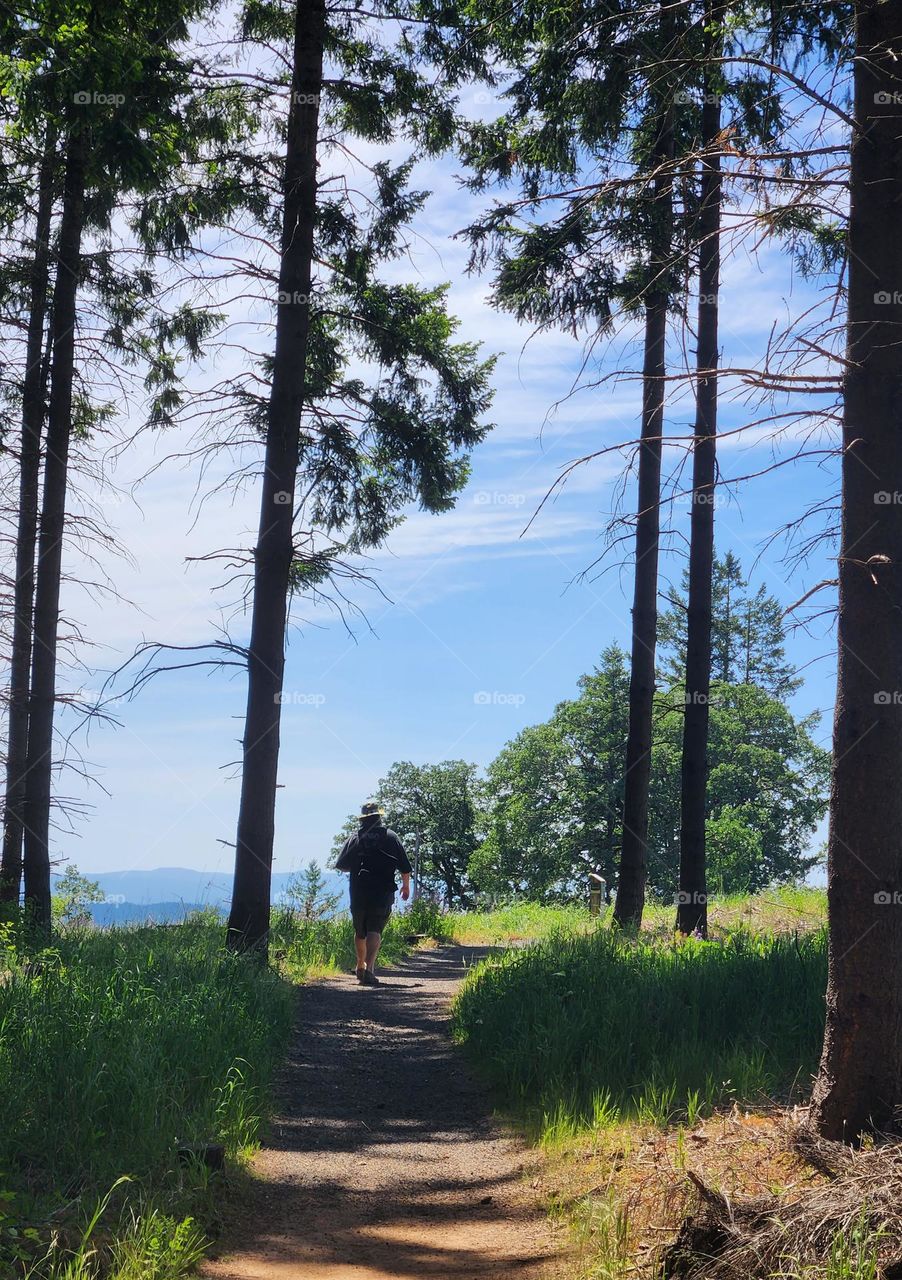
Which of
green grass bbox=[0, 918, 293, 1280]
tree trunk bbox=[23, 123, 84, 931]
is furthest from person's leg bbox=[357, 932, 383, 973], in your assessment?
tree trunk bbox=[23, 123, 84, 931]

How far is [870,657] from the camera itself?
4.97m

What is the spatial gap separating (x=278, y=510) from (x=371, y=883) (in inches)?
185

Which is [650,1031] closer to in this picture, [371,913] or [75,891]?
[371,913]

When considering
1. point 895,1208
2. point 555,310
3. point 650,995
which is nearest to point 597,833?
point 555,310

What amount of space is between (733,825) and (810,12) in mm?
35949

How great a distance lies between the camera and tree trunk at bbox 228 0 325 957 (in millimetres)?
11906

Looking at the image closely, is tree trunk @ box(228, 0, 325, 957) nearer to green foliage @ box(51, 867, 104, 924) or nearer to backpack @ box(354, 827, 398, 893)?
backpack @ box(354, 827, 398, 893)

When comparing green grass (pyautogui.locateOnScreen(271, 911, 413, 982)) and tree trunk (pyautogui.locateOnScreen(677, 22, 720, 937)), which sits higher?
tree trunk (pyautogui.locateOnScreen(677, 22, 720, 937))

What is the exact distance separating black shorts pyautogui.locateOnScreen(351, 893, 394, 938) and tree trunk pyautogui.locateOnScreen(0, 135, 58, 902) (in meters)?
5.85

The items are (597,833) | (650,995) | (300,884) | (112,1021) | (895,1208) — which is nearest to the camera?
(895,1208)

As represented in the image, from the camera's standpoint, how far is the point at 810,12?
6.70m

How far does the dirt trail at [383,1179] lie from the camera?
4648mm

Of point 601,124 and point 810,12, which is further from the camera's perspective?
point 601,124

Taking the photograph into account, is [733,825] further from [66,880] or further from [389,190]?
[389,190]
